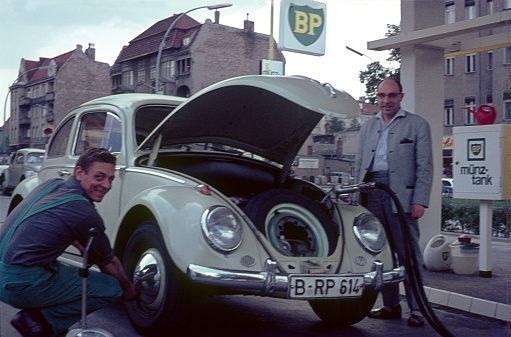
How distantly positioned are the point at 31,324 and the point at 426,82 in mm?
6540

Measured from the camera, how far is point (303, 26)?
1392 cm

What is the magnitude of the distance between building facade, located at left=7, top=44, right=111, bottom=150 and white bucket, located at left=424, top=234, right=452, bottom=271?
185ft

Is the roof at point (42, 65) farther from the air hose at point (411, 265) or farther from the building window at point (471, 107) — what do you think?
the air hose at point (411, 265)

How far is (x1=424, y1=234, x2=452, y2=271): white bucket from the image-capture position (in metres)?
7.87

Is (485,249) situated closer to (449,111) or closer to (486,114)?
(486,114)

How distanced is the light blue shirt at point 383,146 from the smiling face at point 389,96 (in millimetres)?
66

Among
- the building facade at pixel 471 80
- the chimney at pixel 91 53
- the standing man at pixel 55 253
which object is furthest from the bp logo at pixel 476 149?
the chimney at pixel 91 53

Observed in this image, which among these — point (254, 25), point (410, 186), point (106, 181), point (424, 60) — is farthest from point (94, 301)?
point (254, 25)

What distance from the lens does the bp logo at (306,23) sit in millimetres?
13820

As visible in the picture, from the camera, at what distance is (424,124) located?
18.2 feet

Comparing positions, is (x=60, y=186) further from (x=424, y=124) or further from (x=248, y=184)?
(x=424, y=124)

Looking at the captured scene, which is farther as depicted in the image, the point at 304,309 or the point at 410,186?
the point at 304,309

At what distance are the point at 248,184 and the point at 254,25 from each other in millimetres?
54386

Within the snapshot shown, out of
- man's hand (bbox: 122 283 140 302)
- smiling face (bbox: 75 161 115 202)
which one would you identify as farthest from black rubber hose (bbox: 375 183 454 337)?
smiling face (bbox: 75 161 115 202)
